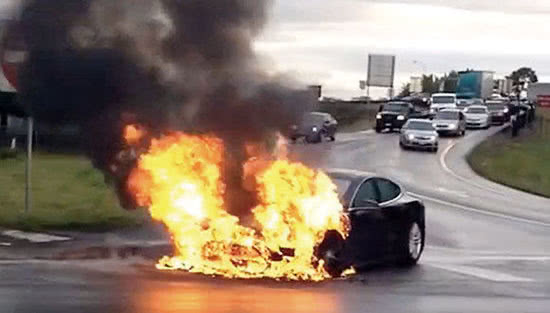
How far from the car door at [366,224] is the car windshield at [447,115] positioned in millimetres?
49489

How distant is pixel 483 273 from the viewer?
1766 cm

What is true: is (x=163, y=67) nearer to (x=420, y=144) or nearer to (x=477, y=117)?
(x=420, y=144)

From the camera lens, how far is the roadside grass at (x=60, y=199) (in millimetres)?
21328

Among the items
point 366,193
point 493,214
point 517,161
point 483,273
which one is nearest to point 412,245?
point 483,273

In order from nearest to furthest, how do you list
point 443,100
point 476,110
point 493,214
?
point 493,214
point 476,110
point 443,100

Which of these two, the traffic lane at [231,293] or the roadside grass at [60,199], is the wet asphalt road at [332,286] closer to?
the traffic lane at [231,293]

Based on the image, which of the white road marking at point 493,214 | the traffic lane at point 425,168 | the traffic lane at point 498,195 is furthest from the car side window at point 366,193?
the traffic lane at point 498,195

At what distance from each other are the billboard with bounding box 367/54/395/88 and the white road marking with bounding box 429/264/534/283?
7488 centimetres

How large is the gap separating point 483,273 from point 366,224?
196cm

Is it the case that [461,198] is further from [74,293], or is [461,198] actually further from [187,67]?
[74,293]

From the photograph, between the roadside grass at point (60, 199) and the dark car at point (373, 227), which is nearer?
the dark car at point (373, 227)

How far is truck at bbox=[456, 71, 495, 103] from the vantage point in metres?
105

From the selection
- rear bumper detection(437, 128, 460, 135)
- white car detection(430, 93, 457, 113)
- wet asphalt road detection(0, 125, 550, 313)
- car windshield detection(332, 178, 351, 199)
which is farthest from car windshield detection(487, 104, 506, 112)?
car windshield detection(332, 178, 351, 199)

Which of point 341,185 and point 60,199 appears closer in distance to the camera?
point 341,185
